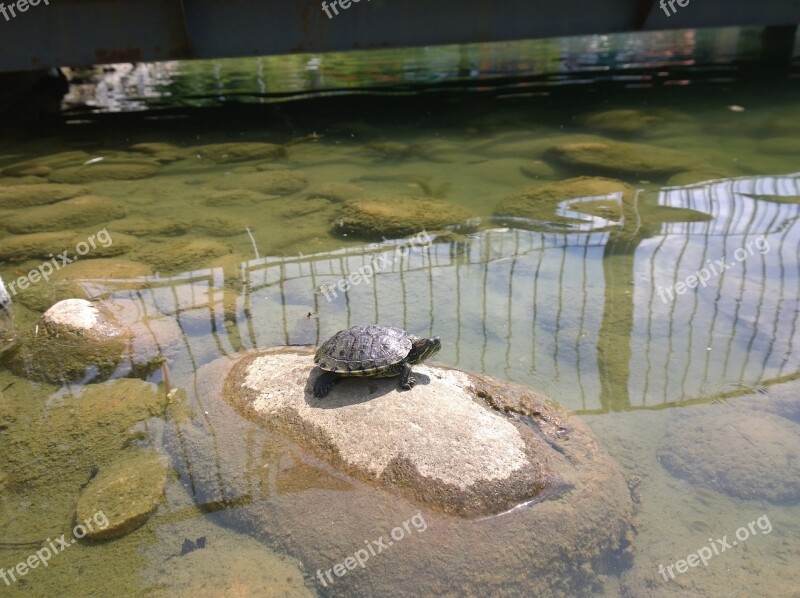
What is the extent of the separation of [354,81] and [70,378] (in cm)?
1256

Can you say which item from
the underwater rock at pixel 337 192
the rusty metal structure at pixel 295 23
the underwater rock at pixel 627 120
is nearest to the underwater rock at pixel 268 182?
the underwater rock at pixel 337 192

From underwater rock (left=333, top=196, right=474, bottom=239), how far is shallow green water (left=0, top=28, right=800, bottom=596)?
131 mm

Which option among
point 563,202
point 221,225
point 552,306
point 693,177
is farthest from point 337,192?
point 693,177

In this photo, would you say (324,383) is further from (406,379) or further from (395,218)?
(395,218)

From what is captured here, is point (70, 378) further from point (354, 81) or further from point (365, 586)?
point (354, 81)

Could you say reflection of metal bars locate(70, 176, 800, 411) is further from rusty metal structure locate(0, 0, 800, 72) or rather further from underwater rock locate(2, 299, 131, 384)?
rusty metal structure locate(0, 0, 800, 72)

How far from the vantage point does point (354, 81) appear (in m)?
15.7

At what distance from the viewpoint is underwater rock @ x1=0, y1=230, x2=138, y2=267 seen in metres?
6.96

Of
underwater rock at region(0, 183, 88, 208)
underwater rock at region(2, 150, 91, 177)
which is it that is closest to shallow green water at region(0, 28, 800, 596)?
underwater rock at region(2, 150, 91, 177)

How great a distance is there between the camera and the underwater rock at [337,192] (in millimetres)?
8250

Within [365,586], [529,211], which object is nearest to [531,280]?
[529,211]

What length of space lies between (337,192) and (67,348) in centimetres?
422

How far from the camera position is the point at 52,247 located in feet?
23.2

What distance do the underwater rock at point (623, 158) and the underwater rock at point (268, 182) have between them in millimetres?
3961
